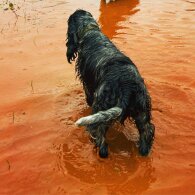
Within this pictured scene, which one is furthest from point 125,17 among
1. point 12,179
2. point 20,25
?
point 12,179

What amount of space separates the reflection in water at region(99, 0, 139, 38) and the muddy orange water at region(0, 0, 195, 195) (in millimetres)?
66

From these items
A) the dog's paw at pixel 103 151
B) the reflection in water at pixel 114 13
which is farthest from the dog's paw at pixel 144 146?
the reflection in water at pixel 114 13

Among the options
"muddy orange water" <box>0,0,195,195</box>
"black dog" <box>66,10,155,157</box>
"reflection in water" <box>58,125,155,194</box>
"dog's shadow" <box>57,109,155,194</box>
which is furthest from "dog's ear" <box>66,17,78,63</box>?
"reflection in water" <box>58,125,155,194</box>

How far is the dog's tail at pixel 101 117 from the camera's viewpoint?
3582mm

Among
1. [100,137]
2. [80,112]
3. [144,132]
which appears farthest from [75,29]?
[144,132]

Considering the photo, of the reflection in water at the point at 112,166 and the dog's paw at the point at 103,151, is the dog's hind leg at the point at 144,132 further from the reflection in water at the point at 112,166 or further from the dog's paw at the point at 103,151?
the dog's paw at the point at 103,151

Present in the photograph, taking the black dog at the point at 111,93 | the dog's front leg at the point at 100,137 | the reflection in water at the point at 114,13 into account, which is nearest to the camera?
the black dog at the point at 111,93

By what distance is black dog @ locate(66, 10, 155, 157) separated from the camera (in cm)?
394

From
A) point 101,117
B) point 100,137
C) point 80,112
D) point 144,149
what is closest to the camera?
point 101,117

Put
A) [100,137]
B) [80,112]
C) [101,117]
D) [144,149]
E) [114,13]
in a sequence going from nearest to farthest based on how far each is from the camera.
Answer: [101,117] → [100,137] → [144,149] → [80,112] → [114,13]

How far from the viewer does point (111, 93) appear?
4027 millimetres

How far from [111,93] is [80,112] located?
4.99ft

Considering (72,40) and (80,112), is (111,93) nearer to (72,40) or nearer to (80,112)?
(80,112)

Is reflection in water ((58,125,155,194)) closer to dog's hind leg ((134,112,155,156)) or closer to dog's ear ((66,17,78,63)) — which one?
dog's hind leg ((134,112,155,156))
